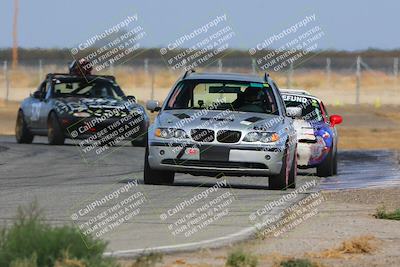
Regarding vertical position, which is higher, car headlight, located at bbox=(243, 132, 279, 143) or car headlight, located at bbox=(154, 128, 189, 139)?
car headlight, located at bbox=(154, 128, 189, 139)

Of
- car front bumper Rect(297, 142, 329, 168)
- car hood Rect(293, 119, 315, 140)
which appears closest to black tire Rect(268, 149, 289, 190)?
car front bumper Rect(297, 142, 329, 168)

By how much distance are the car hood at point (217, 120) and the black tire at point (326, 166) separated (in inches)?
150

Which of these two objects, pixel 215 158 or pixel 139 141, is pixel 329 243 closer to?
pixel 215 158

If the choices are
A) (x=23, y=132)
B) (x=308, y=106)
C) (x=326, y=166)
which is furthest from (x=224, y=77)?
(x=23, y=132)

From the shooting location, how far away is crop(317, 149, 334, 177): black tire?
882 inches

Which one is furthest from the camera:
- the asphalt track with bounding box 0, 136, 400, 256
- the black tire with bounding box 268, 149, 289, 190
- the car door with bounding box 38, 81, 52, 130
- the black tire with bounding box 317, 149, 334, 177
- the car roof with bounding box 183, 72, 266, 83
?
the car door with bounding box 38, 81, 52, 130

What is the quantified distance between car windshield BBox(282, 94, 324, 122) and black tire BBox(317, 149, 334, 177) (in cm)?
83

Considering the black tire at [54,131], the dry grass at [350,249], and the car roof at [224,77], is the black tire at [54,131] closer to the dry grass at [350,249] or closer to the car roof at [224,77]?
the car roof at [224,77]

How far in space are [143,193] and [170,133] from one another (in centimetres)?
97

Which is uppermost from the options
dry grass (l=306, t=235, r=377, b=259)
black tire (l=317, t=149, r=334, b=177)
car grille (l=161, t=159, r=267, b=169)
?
dry grass (l=306, t=235, r=377, b=259)

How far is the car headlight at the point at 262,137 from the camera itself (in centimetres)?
1798

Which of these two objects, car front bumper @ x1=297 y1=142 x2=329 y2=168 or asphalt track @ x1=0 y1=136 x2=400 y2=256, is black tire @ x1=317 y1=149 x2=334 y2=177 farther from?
asphalt track @ x1=0 y1=136 x2=400 y2=256

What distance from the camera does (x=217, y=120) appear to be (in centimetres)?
1809

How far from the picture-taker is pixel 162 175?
61.4 feet
